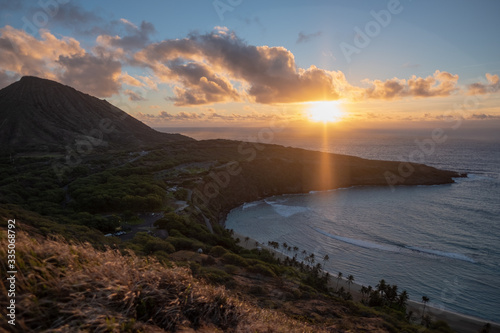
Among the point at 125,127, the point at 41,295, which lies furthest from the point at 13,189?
the point at 125,127

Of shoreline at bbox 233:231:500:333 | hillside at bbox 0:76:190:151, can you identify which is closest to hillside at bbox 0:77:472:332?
hillside at bbox 0:76:190:151

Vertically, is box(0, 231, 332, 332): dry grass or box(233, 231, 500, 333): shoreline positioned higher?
box(0, 231, 332, 332): dry grass

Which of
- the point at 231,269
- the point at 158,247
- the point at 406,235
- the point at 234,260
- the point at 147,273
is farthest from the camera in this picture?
the point at 406,235

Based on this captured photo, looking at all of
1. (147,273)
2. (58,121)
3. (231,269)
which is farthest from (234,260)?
(58,121)

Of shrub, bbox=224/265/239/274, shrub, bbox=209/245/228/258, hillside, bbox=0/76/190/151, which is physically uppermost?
hillside, bbox=0/76/190/151

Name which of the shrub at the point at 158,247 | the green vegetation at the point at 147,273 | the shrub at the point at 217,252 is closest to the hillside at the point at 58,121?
the green vegetation at the point at 147,273

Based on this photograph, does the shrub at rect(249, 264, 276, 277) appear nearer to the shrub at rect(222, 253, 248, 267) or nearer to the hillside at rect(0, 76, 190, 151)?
the shrub at rect(222, 253, 248, 267)

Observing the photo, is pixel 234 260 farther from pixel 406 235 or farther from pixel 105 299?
pixel 406 235
